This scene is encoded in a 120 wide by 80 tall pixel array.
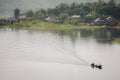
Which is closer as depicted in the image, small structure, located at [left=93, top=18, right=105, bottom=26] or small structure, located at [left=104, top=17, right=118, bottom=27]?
small structure, located at [left=104, top=17, right=118, bottom=27]

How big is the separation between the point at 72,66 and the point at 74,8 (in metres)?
28.0

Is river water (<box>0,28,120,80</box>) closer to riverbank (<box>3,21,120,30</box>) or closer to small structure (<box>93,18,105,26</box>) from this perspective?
riverbank (<box>3,21,120,30</box>)

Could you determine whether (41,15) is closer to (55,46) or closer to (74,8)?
(74,8)

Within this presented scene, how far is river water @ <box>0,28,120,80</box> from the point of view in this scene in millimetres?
15977

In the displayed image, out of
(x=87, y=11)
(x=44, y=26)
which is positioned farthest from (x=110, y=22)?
(x=44, y=26)

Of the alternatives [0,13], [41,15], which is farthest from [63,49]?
[0,13]

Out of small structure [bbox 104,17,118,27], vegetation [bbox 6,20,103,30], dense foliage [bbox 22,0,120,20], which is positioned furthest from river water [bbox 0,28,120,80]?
dense foliage [bbox 22,0,120,20]

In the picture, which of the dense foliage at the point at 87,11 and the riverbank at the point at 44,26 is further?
the dense foliage at the point at 87,11

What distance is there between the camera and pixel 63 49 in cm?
2180

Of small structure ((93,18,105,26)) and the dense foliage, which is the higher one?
the dense foliage

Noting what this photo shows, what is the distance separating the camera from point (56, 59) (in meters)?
18.7

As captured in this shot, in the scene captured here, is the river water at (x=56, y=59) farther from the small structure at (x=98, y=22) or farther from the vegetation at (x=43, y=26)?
the small structure at (x=98, y=22)

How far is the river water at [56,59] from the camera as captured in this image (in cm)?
1598

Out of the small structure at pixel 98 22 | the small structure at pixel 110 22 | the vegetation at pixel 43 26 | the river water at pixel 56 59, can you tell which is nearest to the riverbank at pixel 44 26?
the vegetation at pixel 43 26
